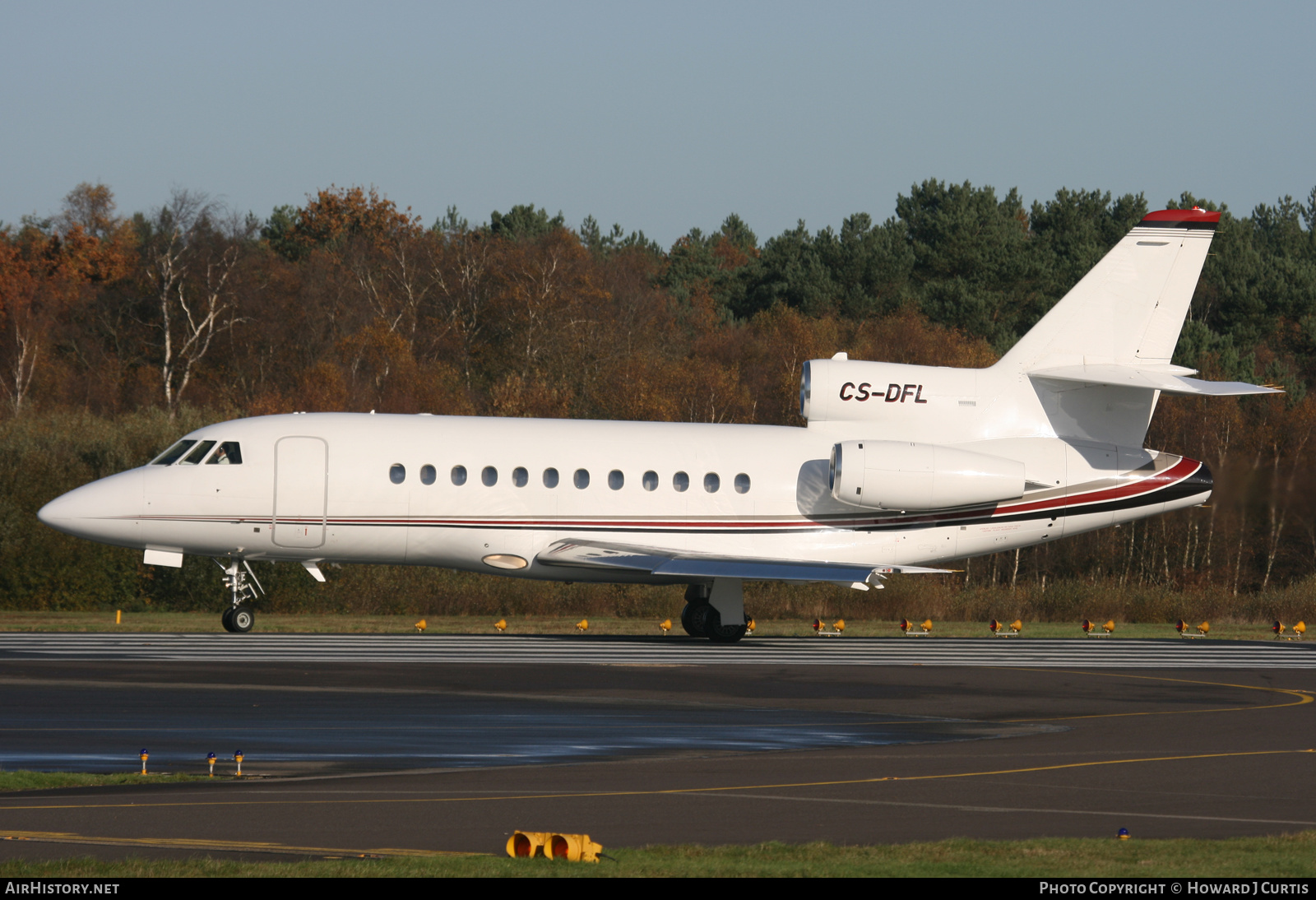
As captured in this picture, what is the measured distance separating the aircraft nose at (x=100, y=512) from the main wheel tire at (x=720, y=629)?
32.1ft

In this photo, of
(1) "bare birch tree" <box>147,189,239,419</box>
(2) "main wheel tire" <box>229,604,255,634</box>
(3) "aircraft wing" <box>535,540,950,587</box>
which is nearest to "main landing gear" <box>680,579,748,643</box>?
(3) "aircraft wing" <box>535,540,950,587</box>

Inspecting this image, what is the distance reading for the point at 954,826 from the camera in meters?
9.77

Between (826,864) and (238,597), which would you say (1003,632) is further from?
(826,864)

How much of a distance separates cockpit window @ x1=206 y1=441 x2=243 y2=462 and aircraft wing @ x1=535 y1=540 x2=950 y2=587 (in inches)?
211

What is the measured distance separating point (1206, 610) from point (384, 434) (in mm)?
20610

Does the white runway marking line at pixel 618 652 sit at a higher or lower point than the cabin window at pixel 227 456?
lower

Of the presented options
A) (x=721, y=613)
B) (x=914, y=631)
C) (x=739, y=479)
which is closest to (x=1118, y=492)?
(x=914, y=631)

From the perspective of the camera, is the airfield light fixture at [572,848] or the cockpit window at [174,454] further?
the cockpit window at [174,454]

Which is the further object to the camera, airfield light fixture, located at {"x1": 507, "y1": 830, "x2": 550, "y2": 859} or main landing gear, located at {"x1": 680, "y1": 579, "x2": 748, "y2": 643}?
main landing gear, located at {"x1": 680, "y1": 579, "x2": 748, "y2": 643}

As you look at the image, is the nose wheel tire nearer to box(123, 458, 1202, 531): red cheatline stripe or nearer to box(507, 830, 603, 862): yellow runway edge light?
box(123, 458, 1202, 531): red cheatline stripe

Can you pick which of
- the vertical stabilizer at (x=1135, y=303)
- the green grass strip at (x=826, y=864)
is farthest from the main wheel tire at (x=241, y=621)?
the green grass strip at (x=826, y=864)

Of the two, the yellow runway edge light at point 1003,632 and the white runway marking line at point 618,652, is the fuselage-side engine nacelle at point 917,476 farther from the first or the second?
the yellow runway edge light at point 1003,632

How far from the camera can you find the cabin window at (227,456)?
2584 cm

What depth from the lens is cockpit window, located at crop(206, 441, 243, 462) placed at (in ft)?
84.8
